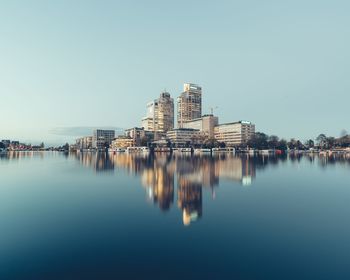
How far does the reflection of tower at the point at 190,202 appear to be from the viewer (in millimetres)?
24192

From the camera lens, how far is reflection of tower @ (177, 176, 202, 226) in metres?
24.2

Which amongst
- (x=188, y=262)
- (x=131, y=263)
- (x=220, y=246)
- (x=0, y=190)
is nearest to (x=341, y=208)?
(x=220, y=246)

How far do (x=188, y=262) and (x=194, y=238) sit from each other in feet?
13.3

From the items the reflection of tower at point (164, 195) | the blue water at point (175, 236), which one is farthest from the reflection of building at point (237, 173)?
the reflection of tower at point (164, 195)

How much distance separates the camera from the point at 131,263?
46.3 ft

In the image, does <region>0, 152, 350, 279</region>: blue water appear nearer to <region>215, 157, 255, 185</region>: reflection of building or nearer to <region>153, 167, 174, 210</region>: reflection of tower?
<region>153, 167, 174, 210</region>: reflection of tower

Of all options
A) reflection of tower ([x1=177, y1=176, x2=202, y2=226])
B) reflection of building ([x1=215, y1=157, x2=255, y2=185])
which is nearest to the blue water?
reflection of tower ([x1=177, y1=176, x2=202, y2=226])

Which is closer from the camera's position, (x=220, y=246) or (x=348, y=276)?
(x=348, y=276)

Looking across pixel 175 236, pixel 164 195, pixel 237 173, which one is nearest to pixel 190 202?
pixel 164 195

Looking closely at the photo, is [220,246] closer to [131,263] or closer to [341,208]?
[131,263]

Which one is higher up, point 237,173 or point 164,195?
point 164,195

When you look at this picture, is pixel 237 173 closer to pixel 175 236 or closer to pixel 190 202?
pixel 190 202

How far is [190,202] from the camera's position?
97.2 feet

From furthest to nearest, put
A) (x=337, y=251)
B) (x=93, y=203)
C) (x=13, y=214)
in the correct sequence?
(x=93, y=203), (x=13, y=214), (x=337, y=251)
